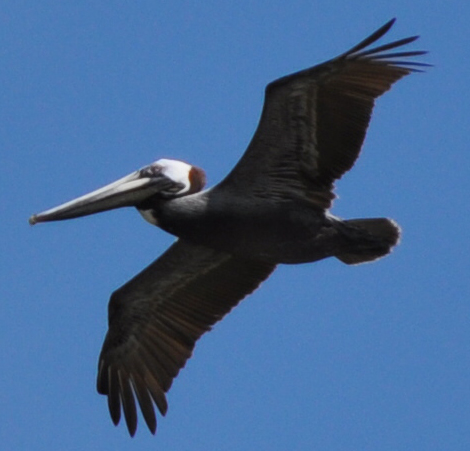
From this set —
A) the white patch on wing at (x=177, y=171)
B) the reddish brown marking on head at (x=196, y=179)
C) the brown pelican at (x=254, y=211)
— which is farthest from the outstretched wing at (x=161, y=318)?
the white patch on wing at (x=177, y=171)

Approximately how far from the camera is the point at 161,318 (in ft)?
45.0

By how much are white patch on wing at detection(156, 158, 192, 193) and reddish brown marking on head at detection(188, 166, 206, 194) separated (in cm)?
3

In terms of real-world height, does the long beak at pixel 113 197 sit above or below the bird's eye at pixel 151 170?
below

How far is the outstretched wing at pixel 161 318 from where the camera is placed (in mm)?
13492

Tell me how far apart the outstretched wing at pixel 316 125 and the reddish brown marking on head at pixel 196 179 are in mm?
682

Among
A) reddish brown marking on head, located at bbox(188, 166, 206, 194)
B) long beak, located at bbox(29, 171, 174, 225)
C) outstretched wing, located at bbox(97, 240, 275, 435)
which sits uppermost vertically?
reddish brown marking on head, located at bbox(188, 166, 206, 194)

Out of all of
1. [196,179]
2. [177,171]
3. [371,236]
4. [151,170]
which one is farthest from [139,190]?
[371,236]

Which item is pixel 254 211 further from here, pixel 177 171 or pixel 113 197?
pixel 113 197

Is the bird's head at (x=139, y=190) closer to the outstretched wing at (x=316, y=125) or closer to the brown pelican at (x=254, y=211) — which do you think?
the brown pelican at (x=254, y=211)

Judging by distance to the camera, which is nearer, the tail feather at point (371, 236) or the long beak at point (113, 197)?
the tail feather at point (371, 236)

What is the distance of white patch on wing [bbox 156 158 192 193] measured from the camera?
42.3 feet

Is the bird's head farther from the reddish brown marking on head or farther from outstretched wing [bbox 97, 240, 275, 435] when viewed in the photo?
outstretched wing [bbox 97, 240, 275, 435]

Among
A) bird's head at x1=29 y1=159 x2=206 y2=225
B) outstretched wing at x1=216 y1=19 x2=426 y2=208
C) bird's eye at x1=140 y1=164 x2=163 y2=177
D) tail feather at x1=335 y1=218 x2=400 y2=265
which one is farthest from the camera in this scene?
bird's eye at x1=140 y1=164 x2=163 y2=177

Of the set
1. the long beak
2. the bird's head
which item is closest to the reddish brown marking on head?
the bird's head
